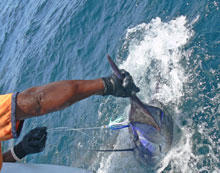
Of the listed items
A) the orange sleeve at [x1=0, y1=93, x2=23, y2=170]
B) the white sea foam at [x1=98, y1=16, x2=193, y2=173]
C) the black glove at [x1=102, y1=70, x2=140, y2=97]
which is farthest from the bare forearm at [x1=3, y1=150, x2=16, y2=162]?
the black glove at [x1=102, y1=70, x2=140, y2=97]

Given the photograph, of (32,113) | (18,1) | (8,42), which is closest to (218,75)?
(32,113)

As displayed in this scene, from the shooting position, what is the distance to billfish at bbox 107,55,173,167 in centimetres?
410

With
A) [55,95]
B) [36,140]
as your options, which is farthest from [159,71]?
[55,95]

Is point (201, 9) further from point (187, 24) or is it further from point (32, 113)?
point (32, 113)

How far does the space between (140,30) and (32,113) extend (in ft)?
16.0

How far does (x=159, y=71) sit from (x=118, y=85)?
2317 mm

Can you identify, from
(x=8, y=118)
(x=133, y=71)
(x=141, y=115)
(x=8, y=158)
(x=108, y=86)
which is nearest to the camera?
(x=8, y=118)

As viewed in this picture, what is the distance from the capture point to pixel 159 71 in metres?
5.57

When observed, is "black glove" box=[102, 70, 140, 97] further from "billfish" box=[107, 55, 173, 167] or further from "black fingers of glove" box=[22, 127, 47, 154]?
"black fingers of glove" box=[22, 127, 47, 154]

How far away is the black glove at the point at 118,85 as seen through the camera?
3425 millimetres

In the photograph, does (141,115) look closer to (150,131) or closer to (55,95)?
(150,131)

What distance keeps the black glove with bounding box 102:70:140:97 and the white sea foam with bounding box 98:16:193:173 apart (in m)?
1.56

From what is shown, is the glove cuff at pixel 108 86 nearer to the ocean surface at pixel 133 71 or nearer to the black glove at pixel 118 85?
the black glove at pixel 118 85

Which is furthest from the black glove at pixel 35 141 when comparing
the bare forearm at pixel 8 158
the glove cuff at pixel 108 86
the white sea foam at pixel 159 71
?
the white sea foam at pixel 159 71
